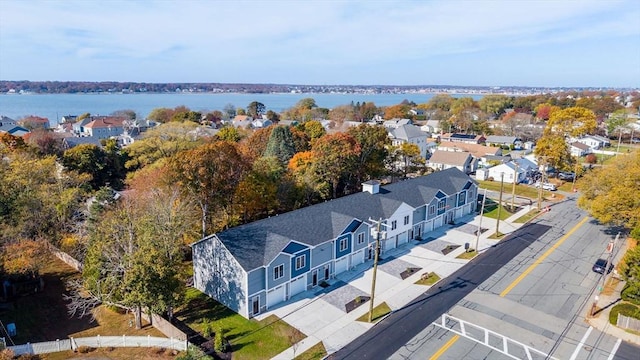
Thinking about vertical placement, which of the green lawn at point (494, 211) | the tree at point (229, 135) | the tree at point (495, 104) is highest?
the tree at point (495, 104)

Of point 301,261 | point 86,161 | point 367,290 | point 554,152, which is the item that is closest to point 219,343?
point 301,261

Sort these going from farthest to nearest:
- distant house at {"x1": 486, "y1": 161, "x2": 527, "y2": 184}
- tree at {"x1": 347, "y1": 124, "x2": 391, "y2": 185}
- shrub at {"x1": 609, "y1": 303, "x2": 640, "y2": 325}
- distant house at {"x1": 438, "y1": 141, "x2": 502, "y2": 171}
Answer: distant house at {"x1": 438, "y1": 141, "x2": 502, "y2": 171} < distant house at {"x1": 486, "y1": 161, "x2": 527, "y2": 184} < tree at {"x1": 347, "y1": 124, "x2": 391, "y2": 185} < shrub at {"x1": 609, "y1": 303, "x2": 640, "y2": 325}

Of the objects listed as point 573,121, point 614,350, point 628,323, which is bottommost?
point 614,350

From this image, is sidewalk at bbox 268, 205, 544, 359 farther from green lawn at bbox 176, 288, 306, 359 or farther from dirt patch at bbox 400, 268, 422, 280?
green lawn at bbox 176, 288, 306, 359

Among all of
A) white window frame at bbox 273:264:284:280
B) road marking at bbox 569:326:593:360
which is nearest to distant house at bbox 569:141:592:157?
road marking at bbox 569:326:593:360

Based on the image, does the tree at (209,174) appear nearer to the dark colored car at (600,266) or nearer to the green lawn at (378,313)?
the green lawn at (378,313)

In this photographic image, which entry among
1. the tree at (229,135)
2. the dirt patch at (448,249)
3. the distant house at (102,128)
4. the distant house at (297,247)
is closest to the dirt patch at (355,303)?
the distant house at (297,247)

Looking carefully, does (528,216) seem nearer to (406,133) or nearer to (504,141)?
(406,133)
